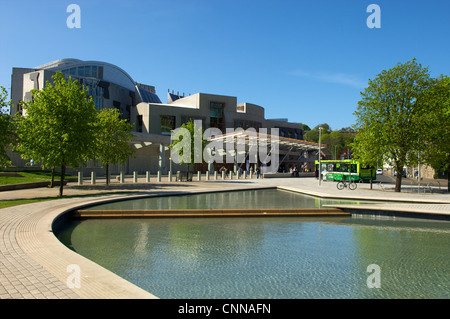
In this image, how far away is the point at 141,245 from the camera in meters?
8.98

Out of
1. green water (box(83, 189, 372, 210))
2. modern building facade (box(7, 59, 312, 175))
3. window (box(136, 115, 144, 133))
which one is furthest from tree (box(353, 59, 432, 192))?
window (box(136, 115, 144, 133))

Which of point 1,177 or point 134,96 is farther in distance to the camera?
point 134,96

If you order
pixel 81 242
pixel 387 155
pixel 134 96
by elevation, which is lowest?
pixel 81 242

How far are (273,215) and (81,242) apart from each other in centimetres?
771

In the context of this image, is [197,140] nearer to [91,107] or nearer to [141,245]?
[91,107]

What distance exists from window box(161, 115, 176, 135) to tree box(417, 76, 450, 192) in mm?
46922

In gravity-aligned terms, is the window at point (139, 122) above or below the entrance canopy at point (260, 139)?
above

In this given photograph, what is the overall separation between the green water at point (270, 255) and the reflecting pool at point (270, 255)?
0.06 ft

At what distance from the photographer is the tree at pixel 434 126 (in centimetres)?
2203

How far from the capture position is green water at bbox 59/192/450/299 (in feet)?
19.9
